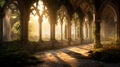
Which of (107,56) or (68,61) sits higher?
(107,56)

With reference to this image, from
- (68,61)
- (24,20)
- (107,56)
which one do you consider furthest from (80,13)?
(68,61)

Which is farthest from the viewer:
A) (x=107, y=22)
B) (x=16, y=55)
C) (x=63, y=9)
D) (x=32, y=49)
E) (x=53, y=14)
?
(x=107, y=22)

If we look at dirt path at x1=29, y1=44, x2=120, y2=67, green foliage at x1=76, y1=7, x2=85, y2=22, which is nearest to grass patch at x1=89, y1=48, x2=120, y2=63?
dirt path at x1=29, y1=44, x2=120, y2=67

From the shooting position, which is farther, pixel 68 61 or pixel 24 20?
pixel 24 20

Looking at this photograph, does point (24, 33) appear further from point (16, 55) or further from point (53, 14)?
point (16, 55)

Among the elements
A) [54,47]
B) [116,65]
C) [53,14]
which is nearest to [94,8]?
[53,14]

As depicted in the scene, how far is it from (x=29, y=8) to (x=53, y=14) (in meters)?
3.05

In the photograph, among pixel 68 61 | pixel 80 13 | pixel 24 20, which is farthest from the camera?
pixel 80 13

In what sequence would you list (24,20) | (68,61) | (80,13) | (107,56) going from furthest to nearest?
(80,13) → (24,20) → (107,56) → (68,61)

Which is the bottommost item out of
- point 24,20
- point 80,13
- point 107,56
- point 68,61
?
point 68,61

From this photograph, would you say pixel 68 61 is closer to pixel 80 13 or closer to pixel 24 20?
pixel 24 20

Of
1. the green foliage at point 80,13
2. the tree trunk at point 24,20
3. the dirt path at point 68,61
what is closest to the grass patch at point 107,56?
the dirt path at point 68,61

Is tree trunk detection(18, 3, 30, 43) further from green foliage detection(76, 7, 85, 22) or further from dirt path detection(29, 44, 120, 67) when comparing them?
green foliage detection(76, 7, 85, 22)

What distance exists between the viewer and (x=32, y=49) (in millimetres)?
17062
